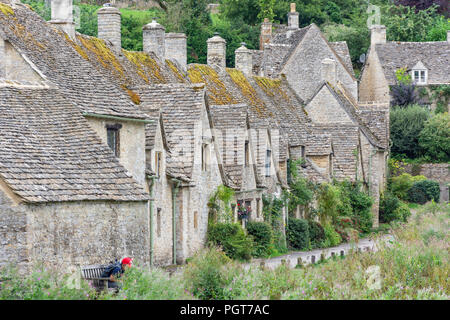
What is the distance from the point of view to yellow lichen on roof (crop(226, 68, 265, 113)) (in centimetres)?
4844

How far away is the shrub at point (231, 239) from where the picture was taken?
1302 inches

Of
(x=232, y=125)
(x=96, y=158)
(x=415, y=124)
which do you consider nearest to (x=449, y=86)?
(x=415, y=124)

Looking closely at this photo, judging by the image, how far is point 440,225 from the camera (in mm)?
33312

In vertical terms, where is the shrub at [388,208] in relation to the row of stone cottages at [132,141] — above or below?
below

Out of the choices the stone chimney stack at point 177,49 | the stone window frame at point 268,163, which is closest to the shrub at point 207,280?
the stone window frame at point 268,163

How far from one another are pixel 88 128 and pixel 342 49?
144 feet

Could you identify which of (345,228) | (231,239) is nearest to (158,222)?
(231,239)

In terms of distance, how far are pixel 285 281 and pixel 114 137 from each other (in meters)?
8.23

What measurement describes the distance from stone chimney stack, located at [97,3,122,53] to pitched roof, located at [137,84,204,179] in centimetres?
651

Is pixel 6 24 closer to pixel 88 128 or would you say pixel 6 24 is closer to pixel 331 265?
pixel 88 128

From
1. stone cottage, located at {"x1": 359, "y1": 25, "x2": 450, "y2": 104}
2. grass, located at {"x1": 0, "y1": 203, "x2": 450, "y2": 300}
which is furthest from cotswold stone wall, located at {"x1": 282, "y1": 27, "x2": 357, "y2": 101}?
grass, located at {"x1": 0, "y1": 203, "x2": 450, "y2": 300}

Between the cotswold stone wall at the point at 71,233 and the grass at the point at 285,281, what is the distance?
1.42 meters

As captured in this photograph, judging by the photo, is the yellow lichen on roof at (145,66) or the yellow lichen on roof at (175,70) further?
the yellow lichen on roof at (175,70)

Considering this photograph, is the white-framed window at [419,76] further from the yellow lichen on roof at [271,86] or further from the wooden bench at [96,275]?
the wooden bench at [96,275]
